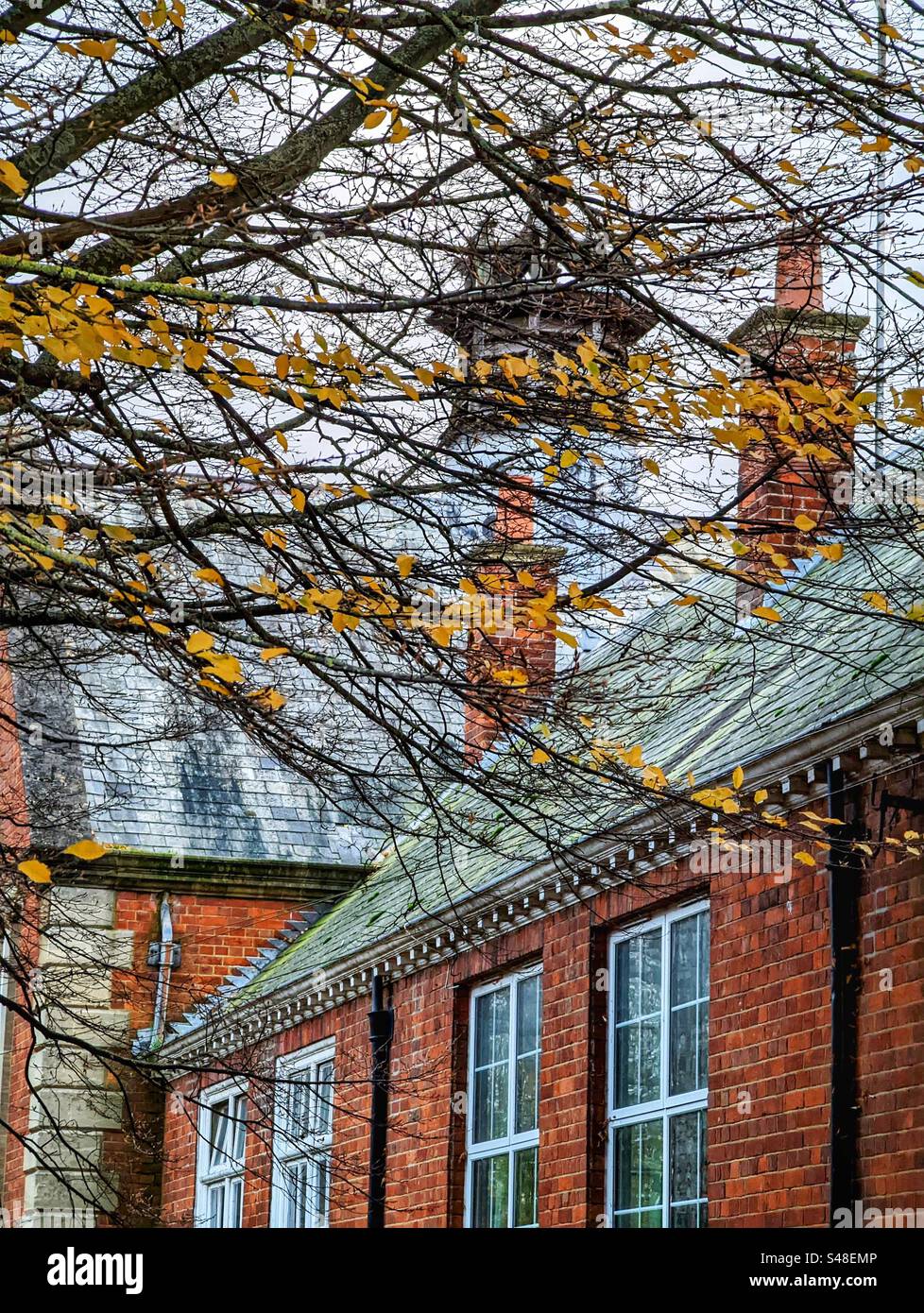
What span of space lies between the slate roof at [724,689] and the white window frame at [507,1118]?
71 cm

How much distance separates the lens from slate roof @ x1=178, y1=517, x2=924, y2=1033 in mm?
7461

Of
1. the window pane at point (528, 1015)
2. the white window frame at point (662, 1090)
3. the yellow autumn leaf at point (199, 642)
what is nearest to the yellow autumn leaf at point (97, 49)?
the yellow autumn leaf at point (199, 642)

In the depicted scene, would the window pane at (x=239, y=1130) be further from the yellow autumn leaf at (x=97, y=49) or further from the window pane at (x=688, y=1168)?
the yellow autumn leaf at (x=97, y=49)

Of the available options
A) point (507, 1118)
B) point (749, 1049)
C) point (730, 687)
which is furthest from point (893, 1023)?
point (507, 1118)

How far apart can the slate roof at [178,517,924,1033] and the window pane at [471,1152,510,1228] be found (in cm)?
179

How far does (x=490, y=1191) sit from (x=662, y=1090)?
2.84 meters

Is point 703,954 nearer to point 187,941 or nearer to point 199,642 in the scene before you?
point 199,642

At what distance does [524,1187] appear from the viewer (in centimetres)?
1184

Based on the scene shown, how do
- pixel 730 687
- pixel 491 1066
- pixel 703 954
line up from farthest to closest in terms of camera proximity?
pixel 491 1066, pixel 730 687, pixel 703 954

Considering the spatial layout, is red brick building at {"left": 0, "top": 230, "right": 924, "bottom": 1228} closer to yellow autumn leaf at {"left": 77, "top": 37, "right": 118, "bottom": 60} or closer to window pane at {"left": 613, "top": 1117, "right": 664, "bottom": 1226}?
window pane at {"left": 613, "top": 1117, "right": 664, "bottom": 1226}

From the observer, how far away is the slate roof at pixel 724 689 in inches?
294

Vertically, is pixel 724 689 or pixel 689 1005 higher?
pixel 724 689

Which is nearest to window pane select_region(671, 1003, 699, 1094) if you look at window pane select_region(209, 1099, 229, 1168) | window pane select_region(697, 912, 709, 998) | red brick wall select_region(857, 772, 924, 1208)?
window pane select_region(697, 912, 709, 998)

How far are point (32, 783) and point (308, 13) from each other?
15897 mm
